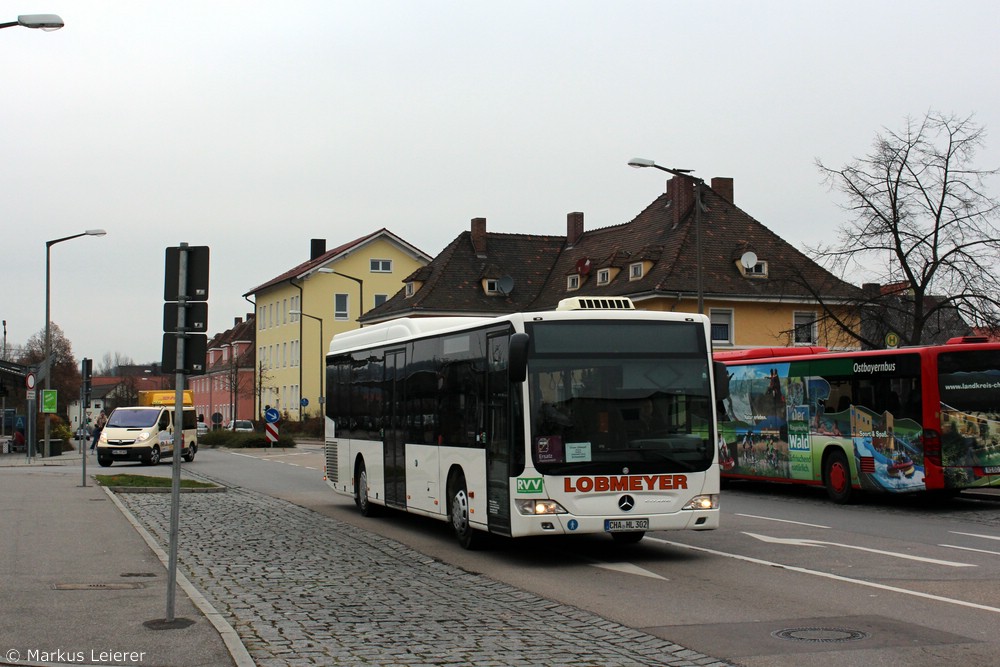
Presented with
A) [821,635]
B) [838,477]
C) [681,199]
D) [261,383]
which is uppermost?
[681,199]

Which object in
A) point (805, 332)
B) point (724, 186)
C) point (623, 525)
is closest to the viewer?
point (623, 525)

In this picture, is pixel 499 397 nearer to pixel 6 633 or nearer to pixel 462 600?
pixel 462 600

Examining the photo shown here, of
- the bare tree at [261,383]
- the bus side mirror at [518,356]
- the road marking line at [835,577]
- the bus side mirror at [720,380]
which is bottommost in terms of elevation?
the road marking line at [835,577]

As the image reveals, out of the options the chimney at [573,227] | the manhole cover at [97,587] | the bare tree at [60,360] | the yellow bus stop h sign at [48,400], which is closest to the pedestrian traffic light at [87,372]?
the manhole cover at [97,587]

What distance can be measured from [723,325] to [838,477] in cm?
3829

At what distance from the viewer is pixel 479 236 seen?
79312 millimetres

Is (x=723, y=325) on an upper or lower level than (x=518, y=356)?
upper

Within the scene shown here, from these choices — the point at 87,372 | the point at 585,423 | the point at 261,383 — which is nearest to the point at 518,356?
the point at 585,423

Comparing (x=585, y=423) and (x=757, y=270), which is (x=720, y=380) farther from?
(x=757, y=270)

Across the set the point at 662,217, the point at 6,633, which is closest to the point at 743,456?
the point at 6,633

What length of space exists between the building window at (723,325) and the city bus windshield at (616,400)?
1835 inches

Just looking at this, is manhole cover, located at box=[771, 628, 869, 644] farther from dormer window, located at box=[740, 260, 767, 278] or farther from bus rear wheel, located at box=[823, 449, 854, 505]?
dormer window, located at box=[740, 260, 767, 278]

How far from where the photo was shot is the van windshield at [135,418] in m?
41.7

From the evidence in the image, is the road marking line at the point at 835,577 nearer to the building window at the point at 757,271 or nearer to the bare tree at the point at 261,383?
the building window at the point at 757,271
